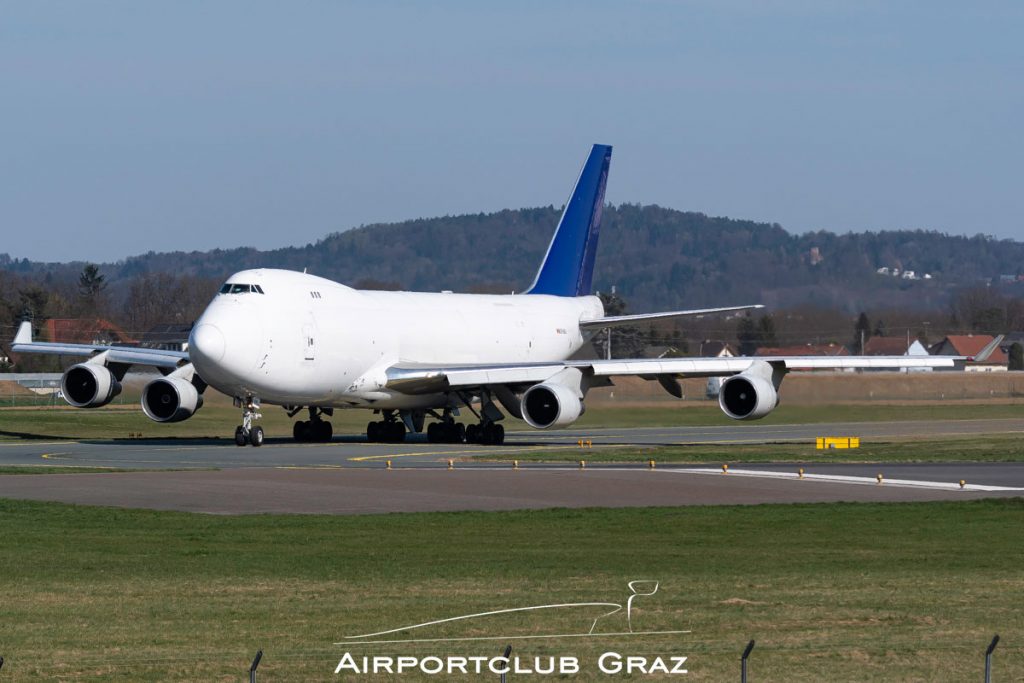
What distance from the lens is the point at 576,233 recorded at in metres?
60.2

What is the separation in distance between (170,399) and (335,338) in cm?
527

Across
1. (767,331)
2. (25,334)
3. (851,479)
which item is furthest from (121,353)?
(767,331)

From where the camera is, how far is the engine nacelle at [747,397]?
4478 cm

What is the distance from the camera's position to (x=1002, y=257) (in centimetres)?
14838

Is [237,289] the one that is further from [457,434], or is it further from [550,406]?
[457,434]

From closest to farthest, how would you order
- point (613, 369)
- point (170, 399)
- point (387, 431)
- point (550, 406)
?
point (550, 406) < point (170, 399) < point (613, 369) < point (387, 431)

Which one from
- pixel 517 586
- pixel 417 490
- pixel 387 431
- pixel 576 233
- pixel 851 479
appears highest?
pixel 576 233

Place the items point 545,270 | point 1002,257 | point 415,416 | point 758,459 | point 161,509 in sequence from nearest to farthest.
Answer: point 161,509 → point 758,459 → point 415,416 → point 545,270 → point 1002,257

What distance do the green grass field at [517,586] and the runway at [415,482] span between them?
1923 mm

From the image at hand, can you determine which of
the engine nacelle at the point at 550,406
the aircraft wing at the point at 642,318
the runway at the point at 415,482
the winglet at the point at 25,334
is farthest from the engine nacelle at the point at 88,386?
the aircraft wing at the point at 642,318

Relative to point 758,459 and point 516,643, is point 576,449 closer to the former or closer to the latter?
point 758,459

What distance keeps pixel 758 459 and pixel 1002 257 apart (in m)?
116

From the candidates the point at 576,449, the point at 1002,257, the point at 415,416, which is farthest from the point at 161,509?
the point at 1002,257

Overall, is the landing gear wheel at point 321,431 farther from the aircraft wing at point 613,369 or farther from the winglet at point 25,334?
the winglet at point 25,334
